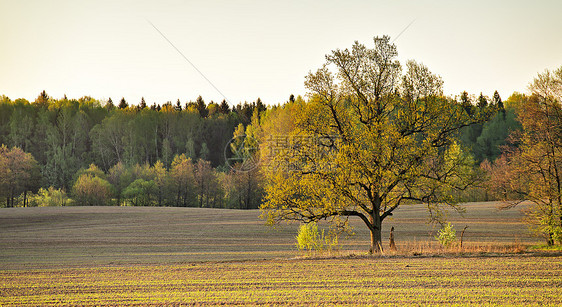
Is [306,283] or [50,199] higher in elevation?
[50,199]

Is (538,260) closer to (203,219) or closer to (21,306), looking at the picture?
(21,306)

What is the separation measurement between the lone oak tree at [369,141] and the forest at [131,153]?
31.9 metres

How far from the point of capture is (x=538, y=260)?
17.6m

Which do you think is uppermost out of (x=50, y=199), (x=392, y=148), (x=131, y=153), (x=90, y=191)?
(x=131, y=153)

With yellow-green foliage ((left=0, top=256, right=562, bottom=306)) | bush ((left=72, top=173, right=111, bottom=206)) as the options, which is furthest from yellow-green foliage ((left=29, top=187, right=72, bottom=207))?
yellow-green foliage ((left=0, top=256, right=562, bottom=306))

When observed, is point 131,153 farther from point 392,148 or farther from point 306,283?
point 306,283

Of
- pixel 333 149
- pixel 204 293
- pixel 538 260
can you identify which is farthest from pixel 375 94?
pixel 204 293

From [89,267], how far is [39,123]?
76.1m

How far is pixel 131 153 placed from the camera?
84.1 m

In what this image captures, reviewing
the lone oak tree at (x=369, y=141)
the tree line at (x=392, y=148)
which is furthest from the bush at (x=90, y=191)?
the lone oak tree at (x=369, y=141)

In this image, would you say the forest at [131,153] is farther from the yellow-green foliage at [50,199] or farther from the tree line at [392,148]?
the tree line at [392,148]

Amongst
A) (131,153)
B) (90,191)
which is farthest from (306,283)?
(131,153)

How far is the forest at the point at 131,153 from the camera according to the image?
2534 inches

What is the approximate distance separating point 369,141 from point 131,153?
7317 centimetres
